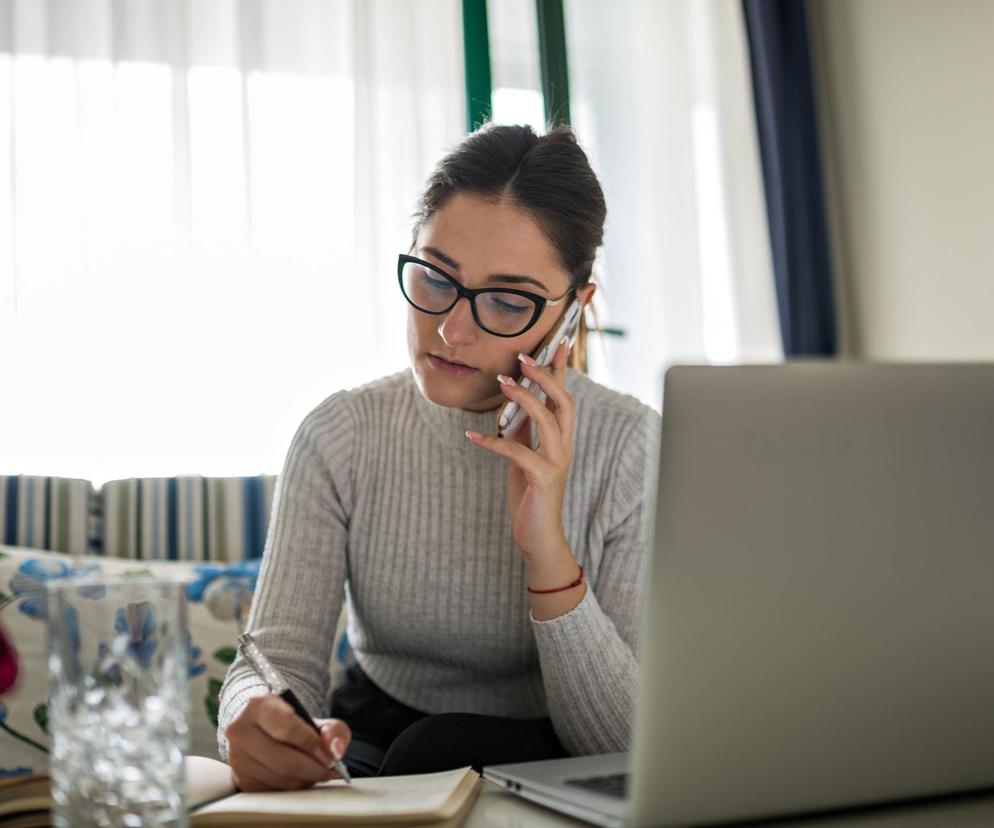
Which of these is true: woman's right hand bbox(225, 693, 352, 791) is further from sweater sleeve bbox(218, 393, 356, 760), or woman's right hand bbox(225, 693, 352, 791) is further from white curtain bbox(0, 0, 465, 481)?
white curtain bbox(0, 0, 465, 481)

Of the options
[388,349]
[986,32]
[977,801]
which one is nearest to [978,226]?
[986,32]

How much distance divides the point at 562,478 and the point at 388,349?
1704mm

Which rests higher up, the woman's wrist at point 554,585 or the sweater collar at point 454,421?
the sweater collar at point 454,421

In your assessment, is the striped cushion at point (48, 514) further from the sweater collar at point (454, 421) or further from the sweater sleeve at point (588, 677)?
the sweater sleeve at point (588, 677)

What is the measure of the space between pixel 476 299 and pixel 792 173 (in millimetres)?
2305

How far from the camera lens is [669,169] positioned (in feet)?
10.4

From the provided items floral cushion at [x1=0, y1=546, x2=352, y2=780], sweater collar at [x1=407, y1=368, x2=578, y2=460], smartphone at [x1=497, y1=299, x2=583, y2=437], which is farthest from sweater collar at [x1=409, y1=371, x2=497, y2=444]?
floral cushion at [x1=0, y1=546, x2=352, y2=780]

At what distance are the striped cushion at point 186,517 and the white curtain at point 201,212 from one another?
2.15 ft

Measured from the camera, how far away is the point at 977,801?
0.70 meters

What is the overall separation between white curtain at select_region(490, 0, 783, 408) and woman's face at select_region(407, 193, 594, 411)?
1.71 metres

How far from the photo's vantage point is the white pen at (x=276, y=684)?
812 millimetres

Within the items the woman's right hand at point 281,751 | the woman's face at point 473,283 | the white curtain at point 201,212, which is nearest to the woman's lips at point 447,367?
the woman's face at point 473,283

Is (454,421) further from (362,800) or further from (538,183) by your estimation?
(362,800)

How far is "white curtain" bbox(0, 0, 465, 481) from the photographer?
102 inches
